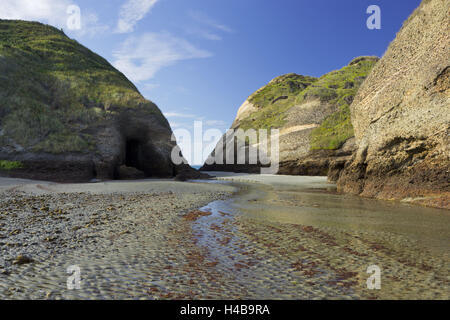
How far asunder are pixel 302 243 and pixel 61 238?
4687 millimetres

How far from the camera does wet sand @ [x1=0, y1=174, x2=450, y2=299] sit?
3.27 metres

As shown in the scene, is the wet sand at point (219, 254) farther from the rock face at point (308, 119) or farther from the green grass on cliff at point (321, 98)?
the green grass on cliff at point (321, 98)

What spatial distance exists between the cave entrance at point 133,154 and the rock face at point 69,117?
0.11 m

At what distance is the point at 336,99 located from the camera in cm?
4231

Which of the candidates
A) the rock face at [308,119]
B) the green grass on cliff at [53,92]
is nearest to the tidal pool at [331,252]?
the rock face at [308,119]

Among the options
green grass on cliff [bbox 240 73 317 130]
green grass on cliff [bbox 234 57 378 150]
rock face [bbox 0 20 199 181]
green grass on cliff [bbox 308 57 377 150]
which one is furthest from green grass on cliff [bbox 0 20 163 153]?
green grass on cliff [bbox 240 73 317 130]

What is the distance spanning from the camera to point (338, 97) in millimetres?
42688

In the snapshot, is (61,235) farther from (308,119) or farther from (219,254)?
(308,119)

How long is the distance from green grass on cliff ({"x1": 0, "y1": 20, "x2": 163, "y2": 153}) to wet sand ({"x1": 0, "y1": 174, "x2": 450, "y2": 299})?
658 inches

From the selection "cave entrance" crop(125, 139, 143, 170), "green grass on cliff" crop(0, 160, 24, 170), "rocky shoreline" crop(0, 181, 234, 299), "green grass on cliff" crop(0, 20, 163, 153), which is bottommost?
"rocky shoreline" crop(0, 181, 234, 299)

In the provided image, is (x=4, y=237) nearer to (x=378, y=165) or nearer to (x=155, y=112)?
(x=378, y=165)

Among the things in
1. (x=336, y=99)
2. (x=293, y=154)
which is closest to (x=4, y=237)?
(x=293, y=154)

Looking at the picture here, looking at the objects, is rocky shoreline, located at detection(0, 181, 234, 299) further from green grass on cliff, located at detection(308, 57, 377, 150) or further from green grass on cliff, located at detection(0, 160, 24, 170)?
green grass on cliff, located at detection(308, 57, 377, 150)

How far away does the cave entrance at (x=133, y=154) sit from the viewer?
30859 millimetres
